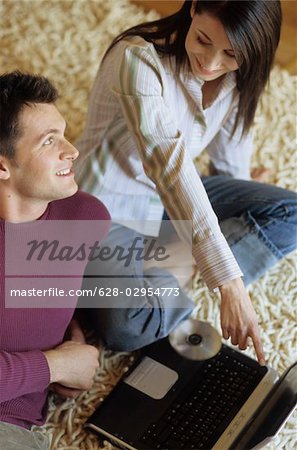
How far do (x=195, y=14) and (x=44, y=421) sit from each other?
2.64ft

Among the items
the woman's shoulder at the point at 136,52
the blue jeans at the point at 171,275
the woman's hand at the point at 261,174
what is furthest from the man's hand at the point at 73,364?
the woman's hand at the point at 261,174

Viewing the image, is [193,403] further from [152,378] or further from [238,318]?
[238,318]

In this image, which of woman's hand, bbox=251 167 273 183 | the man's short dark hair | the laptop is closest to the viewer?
the man's short dark hair

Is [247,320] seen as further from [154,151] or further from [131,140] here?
[131,140]

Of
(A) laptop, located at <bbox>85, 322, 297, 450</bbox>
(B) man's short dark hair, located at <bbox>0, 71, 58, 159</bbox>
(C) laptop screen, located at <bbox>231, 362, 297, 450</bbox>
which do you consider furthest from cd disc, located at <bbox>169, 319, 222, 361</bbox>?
(B) man's short dark hair, located at <bbox>0, 71, 58, 159</bbox>

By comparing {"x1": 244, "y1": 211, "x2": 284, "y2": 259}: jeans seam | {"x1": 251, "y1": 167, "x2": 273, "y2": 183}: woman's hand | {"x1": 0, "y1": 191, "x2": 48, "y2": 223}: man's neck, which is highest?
{"x1": 251, "y1": 167, "x2": 273, "y2": 183}: woman's hand

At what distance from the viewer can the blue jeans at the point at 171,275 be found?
4.36ft

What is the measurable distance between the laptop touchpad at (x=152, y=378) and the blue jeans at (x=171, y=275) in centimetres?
6

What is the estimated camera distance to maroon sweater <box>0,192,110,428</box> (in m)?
1.06

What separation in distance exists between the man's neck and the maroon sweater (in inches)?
0.6

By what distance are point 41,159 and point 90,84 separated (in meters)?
0.85

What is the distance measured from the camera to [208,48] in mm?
1112

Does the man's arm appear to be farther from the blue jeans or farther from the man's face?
the man's face

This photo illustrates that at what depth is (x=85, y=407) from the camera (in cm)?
125
